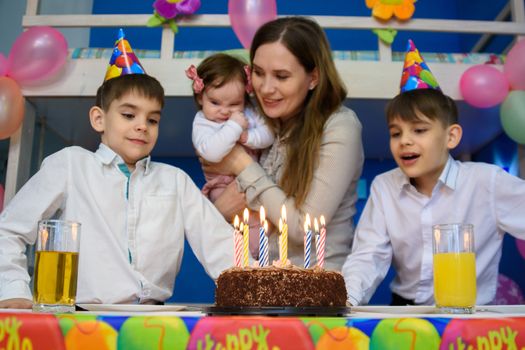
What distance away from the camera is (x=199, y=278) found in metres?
3.66

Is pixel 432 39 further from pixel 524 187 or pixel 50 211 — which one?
pixel 50 211

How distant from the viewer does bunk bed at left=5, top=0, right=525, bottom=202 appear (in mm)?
2453

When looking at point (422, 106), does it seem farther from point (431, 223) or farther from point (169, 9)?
point (169, 9)

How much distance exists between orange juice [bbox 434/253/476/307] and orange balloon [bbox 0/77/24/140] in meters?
1.90

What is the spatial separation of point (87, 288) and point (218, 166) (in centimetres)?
56

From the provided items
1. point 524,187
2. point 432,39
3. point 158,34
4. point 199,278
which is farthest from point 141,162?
point 432,39

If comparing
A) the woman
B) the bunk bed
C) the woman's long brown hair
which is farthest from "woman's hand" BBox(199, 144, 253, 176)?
the bunk bed

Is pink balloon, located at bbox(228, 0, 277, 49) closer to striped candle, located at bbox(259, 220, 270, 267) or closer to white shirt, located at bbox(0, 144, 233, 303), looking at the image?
white shirt, located at bbox(0, 144, 233, 303)

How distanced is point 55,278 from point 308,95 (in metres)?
1.12

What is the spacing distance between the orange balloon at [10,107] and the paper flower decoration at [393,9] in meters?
1.55

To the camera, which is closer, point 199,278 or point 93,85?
point 93,85

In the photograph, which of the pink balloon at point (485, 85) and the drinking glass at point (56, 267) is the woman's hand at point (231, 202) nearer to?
the drinking glass at point (56, 267)

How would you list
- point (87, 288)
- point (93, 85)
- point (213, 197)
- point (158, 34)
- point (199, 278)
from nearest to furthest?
1. point (87, 288)
2. point (213, 197)
3. point (93, 85)
4. point (199, 278)
5. point (158, 34)

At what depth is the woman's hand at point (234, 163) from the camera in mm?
1642
